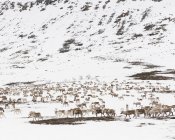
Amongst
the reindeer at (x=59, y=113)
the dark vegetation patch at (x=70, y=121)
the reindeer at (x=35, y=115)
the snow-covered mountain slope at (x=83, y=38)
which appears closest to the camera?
the dark vegetation patch at (x=70, y=121)


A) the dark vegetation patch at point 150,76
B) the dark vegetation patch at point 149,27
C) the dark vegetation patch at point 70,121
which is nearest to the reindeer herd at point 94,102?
the dark vegetation patch at point 70,121

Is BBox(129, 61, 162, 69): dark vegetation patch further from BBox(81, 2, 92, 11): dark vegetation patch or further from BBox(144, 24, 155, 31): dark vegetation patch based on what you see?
BBox(81, 2, 92, 11): dark vegetation patch

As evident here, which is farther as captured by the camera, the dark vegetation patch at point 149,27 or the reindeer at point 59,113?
the dark vegetation patch at point 149,27

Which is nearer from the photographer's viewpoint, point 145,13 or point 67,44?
point 67,44

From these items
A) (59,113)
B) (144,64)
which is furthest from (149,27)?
(59,113)

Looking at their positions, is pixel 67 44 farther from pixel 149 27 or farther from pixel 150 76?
pixel 150 76

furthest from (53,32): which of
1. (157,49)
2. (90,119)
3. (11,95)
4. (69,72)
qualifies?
(90,119)

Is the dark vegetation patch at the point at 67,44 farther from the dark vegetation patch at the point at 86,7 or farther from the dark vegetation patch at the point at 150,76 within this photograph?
the dark vegetation patch at the point at 150,76

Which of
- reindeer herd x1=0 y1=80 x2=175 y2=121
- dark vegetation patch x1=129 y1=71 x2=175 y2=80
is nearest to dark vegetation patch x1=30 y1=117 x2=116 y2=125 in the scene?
reindeer herd x1=0 y1=80 x2=175 y2=121
